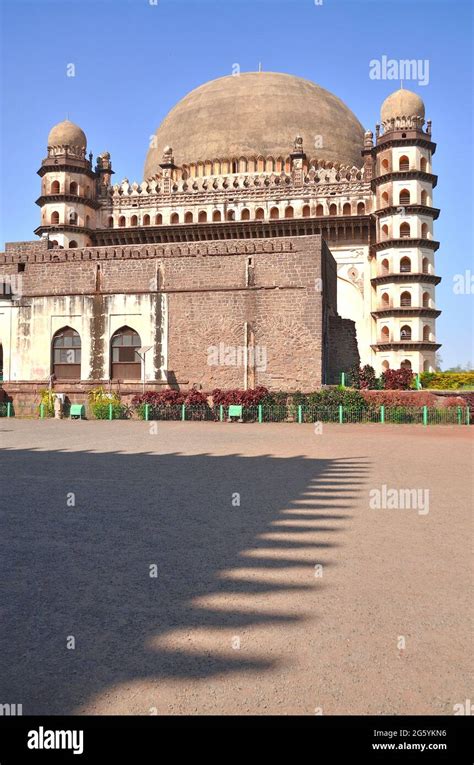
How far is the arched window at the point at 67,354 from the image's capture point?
1046 inches

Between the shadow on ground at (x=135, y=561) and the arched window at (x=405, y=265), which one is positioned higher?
the arched window at (x=405, y=265)

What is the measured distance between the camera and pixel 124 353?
26.2 meters

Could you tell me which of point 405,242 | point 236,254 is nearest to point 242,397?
point 236,254

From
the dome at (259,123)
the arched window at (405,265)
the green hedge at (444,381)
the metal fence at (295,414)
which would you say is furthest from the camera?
the dome at (259,123)

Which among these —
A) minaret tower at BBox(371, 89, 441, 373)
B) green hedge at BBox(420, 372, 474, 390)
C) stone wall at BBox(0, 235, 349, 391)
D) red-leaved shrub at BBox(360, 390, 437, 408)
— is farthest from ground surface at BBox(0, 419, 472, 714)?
minaret tower at BBox(371, 89, 441, 373)

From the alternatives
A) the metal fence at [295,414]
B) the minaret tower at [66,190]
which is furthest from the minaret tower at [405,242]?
the minaret tower at [66,190]

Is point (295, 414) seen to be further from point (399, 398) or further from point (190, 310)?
point (190, 310)

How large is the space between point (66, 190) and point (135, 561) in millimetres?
39899

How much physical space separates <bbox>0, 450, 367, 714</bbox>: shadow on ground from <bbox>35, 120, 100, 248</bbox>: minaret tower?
33.3m

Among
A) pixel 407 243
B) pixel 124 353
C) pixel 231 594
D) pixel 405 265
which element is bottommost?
pixel 231 594

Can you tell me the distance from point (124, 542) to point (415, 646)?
10.5 ft

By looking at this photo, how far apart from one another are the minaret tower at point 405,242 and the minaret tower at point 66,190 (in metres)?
19.1

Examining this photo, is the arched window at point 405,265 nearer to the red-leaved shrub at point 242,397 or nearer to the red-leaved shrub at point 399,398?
the red-leaved shrub at point 399,398
